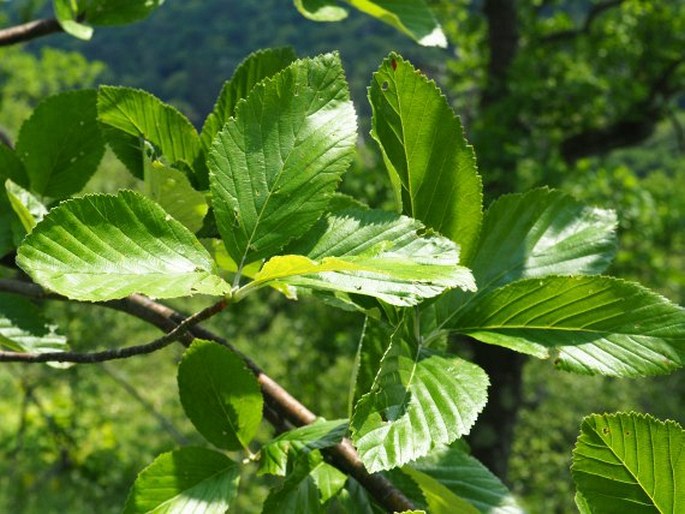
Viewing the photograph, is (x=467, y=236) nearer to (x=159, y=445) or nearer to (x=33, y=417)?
(x=33, y=417)

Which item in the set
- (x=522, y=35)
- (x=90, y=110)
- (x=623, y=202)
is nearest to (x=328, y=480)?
(x=90, y=110)

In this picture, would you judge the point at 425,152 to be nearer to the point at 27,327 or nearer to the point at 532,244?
the point at 532,244

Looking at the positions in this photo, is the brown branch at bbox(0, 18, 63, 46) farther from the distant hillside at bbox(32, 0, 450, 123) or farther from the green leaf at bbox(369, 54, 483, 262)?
the distant hillside at bbox(32, 0, 450, 123)

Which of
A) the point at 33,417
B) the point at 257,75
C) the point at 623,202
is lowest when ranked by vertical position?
the point at 33,417

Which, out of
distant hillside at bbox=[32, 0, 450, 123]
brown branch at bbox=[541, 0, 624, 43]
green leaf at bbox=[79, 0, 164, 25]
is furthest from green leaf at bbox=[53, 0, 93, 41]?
distant hillside at bbox=[32, 0, 450, 123]

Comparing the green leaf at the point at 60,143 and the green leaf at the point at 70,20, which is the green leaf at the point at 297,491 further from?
the green leaf at the point at 70,20

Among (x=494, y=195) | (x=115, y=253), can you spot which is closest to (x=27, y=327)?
(x=115, y=253)

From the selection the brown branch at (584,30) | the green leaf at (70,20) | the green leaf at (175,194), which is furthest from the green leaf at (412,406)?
the brown branch at (584,30)
